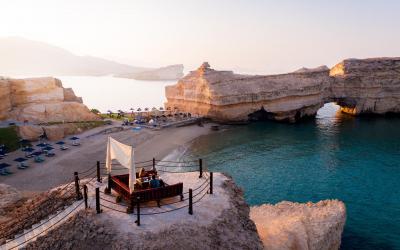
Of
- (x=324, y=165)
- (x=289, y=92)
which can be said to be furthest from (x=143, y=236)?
(x=289, y=92)

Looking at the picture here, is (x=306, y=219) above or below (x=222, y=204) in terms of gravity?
below

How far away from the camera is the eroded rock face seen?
176 ft

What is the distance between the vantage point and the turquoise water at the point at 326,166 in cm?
2783

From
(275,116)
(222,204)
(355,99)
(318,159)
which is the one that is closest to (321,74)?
(355,99)

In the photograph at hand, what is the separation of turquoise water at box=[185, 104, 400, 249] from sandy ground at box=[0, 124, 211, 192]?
4.23m

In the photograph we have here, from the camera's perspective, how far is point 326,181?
119 feet

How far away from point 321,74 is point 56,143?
182ft

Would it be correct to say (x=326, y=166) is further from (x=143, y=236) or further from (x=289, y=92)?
(x=143, y=236)

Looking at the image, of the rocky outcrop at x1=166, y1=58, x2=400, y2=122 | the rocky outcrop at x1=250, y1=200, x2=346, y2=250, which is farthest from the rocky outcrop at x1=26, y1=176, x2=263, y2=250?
the rocky outcrop at x1=166, y1=58, x2=400, y2=122

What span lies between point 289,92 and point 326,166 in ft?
98.2

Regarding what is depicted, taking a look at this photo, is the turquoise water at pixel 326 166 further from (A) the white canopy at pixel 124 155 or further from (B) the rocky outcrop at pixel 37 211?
(B) the rocky outcrop at pixel 37 211

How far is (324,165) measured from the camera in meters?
41.7

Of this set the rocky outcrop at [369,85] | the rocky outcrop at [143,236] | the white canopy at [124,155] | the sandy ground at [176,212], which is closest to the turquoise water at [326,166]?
the rocky outcrop at [369,85]

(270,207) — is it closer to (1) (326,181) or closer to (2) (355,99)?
(1) (326,181)
